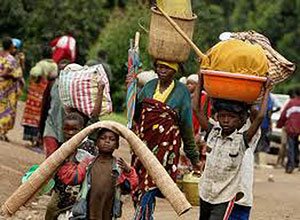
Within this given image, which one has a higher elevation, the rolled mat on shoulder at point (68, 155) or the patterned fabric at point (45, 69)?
the rolled mat on shoulder at point (68, 155)

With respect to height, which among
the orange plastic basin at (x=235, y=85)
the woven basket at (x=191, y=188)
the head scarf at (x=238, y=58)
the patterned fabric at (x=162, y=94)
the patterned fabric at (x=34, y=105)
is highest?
the head scarf at (x=238, y=58)

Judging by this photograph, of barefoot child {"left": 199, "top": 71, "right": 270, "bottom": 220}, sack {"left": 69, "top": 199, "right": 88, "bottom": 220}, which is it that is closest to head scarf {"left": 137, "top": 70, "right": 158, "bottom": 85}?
barefoot child {"left": 199, "top": 71, "right": 270, "bottom": 220}

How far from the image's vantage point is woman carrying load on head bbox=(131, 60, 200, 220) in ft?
26.2

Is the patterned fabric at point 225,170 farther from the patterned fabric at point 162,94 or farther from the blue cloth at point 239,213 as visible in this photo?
the patterned fabric at point 162,94

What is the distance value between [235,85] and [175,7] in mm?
1833

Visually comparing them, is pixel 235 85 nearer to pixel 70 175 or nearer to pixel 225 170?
pixel 225 170

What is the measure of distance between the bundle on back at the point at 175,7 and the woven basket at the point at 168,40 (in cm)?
7

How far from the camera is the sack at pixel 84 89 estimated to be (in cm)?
852

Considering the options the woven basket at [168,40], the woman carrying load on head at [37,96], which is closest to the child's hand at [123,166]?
the woven basket at [168,40]

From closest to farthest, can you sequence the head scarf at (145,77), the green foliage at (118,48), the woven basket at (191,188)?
the woven basket at (191,188) < the head scarf at (145,77) < the green foliage at (118,48)

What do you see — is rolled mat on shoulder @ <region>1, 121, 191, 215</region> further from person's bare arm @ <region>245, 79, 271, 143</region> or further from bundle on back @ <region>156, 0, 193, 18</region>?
bundle on back @ <region>156, 0, 193, 18</region>

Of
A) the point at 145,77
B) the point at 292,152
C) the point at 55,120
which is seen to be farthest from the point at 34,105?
the point at 292,152

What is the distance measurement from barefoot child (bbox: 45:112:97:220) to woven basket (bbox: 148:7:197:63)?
1176 millimetres

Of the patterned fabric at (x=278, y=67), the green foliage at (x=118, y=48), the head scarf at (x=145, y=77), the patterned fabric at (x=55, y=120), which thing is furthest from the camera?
the green foliage at (x=118, y=48)
